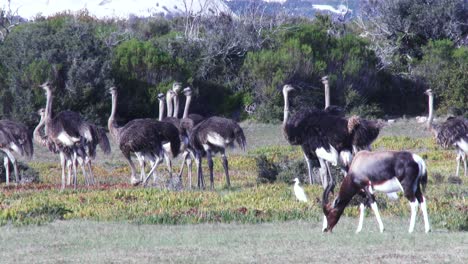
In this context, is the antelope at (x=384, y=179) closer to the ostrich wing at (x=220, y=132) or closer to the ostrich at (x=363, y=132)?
the ostrich at (x=363, y=132)

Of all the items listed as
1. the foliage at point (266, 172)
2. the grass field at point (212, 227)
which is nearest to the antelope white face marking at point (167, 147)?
the grass field at point (212, 227)

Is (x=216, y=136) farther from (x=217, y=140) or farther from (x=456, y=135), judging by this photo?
(x=456, y=135)

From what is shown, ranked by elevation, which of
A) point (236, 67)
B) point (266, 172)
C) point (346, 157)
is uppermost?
point (236, 67)

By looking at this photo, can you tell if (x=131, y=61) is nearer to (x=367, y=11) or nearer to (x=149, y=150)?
(x=367, y=11)

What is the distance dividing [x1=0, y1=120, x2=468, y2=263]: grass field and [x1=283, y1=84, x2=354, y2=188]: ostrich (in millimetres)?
658

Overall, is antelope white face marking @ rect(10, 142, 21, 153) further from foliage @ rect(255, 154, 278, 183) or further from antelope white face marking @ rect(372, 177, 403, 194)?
antelope white face marking @ rect(372, 177, 403, 194)

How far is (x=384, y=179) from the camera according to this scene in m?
13.5

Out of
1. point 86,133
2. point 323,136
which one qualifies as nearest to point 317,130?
point 323,136

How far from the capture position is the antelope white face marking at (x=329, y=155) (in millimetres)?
18844

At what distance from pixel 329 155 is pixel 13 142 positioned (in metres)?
7.48

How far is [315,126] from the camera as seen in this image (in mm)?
19219

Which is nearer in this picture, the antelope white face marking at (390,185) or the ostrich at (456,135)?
the antelope white face marking at (390,185)

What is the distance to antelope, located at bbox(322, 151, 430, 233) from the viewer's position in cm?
1343

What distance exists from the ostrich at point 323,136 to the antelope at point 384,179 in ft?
15.4
